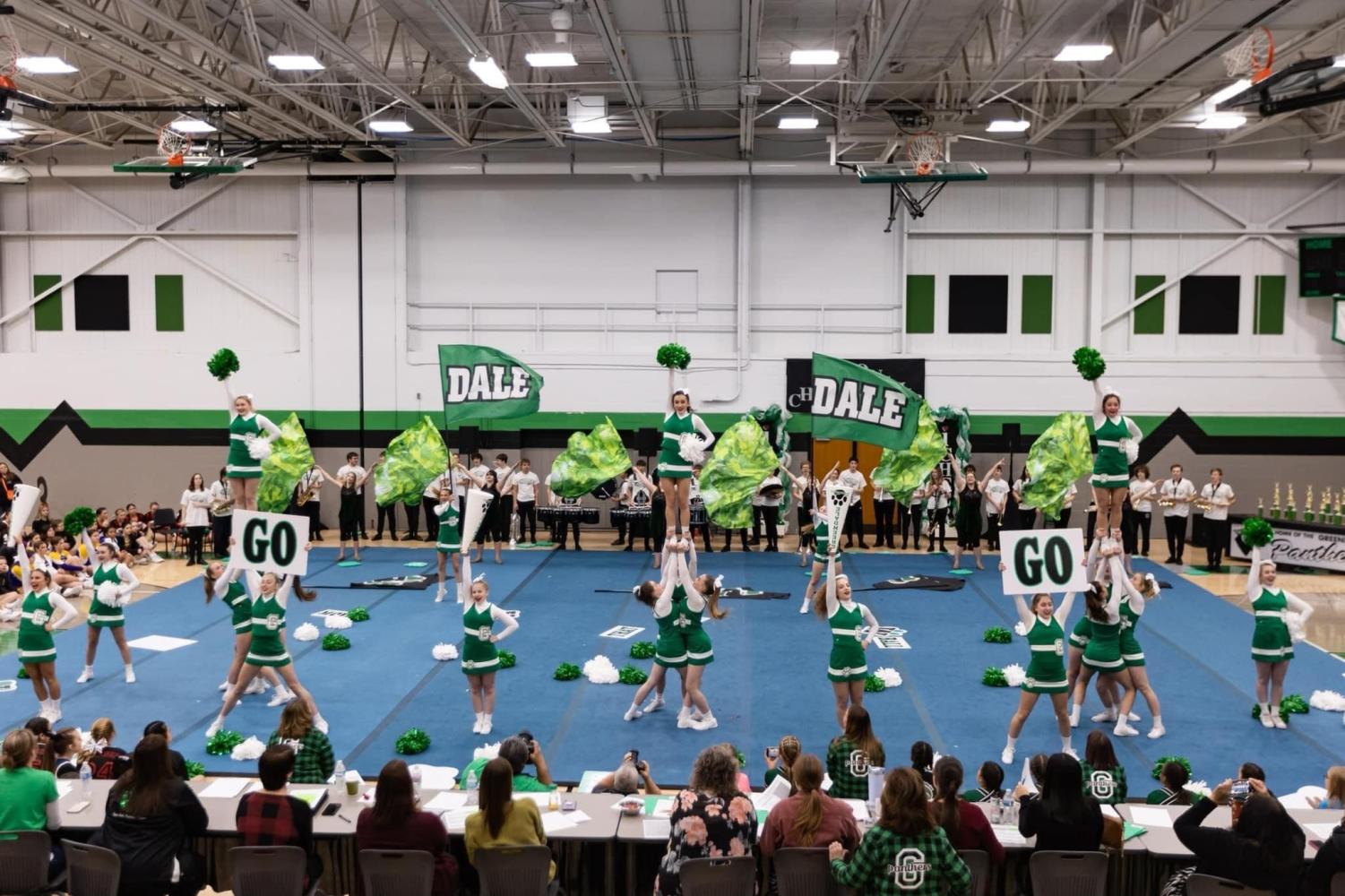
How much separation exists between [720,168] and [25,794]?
1762 centimetres

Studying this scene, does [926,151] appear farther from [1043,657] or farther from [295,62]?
[1043,657]

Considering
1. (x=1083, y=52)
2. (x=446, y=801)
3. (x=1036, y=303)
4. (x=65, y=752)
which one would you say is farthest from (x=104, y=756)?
(x=1036, y=303)

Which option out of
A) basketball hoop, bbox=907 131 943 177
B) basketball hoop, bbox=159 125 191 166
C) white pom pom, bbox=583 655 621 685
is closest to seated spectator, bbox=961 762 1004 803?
white pom pom, bbox=583 655 621 685

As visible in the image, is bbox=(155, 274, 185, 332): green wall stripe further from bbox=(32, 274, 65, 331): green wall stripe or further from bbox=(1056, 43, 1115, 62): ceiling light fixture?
bbox=(1056, 43, 1115, 62): ceiling light fixture

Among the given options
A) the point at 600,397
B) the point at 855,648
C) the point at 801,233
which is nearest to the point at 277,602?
the point at 855,648

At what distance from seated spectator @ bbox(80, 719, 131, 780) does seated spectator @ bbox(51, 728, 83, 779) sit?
2.8 inches

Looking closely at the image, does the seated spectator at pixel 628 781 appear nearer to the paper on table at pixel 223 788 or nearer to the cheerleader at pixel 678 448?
the paper on table at pixel 223 788

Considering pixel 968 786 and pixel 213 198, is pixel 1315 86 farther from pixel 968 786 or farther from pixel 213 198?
pixel 213 198

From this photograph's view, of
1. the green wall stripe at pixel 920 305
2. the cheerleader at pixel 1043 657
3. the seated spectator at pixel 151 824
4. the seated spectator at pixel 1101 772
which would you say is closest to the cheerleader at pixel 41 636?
the seated spectator at pixel 151 824

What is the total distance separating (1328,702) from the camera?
11.0 meters

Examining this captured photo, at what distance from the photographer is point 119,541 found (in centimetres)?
1847

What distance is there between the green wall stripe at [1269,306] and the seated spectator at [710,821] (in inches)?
789

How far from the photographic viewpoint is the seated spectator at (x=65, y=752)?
7180 mm

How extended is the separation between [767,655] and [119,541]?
11809mm
